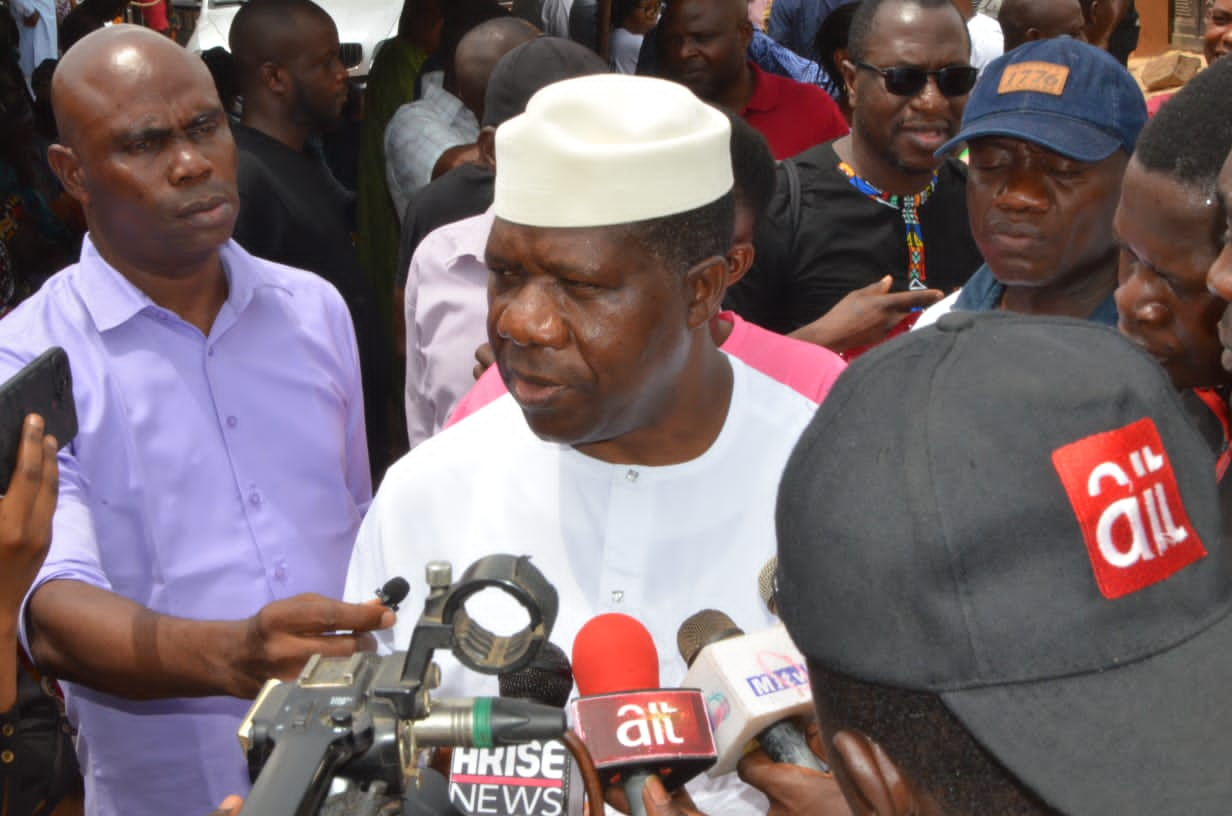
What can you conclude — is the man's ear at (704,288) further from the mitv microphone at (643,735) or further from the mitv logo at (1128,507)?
the mitv logo at (1128,507)

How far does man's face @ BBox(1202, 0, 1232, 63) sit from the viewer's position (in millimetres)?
5031

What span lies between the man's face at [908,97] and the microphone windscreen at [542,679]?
244 cm

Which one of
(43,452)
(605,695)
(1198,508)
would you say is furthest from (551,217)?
(1198,508)

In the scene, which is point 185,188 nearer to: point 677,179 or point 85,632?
point 85,632

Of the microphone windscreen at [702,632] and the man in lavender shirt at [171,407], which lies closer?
the microphone windscreen at [702,632]

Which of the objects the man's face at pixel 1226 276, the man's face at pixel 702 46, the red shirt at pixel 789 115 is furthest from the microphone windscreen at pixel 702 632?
the red shirt at pixel 789 115

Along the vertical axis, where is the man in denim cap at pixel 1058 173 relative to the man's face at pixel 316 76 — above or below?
above

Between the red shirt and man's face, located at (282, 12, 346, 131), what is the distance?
1.65 metres

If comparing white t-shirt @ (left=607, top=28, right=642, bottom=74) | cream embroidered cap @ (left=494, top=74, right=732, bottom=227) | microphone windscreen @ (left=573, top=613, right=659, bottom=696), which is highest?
cream embroidered cap @ (left=494, top=74, right=732, bottom=227)

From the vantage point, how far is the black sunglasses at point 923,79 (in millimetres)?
3756

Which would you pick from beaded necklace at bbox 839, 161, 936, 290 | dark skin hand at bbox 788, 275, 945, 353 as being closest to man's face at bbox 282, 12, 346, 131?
beaded necklace at bbox 839, 161, 936, 290

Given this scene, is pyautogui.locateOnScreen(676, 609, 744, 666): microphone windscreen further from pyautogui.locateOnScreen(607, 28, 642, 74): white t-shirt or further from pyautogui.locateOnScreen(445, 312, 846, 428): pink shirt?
pyautogui.locateOnScreen(607, 28, 642, 74): white t-shirt

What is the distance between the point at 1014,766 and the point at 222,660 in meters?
1.61

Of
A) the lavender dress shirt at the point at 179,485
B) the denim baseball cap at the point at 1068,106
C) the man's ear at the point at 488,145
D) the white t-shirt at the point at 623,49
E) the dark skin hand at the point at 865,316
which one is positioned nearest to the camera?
the lavender dress shirt at the point at 179,485
